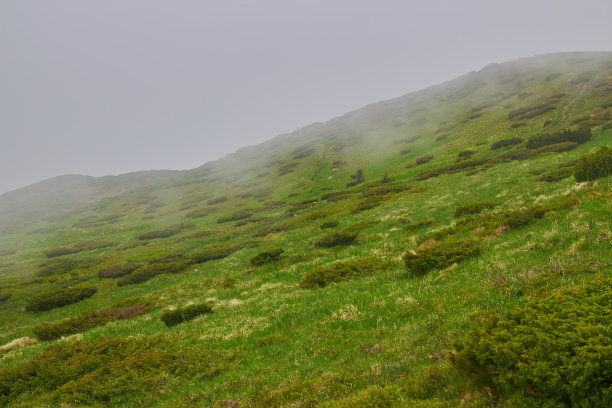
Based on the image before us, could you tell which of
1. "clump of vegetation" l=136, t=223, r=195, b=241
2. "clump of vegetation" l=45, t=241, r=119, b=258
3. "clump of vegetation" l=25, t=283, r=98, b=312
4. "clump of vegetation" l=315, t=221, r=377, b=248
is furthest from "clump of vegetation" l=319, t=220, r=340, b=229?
"clump of vegetation" l=45, t=241, r=119, b=258

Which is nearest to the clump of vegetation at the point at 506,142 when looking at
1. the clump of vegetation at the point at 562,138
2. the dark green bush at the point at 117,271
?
the clump of vegetation at the point at 562,138

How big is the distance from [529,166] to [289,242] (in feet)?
77.0

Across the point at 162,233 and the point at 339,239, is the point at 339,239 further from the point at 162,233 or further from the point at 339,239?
the point at 162,233

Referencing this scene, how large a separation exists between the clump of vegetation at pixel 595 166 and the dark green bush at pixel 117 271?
36.9 metres

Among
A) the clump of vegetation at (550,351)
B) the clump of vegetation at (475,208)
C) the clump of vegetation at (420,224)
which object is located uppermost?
the clump of vegetation at (550,351)

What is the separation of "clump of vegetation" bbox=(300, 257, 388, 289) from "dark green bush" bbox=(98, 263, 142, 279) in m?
23.5

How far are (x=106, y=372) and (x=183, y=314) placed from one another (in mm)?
5321

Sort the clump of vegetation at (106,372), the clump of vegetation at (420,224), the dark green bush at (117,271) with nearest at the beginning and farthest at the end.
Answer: the clump of vegetation at (106,372)
the clump of vegetation at (420,224)
the dark green bush at (117,271)

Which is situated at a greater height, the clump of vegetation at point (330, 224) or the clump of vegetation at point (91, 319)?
the clump of vegetation at point (91, 319)

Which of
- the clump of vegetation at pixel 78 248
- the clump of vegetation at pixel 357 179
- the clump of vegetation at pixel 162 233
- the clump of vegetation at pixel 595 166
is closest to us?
the clump of vegetation at pixel 595 166

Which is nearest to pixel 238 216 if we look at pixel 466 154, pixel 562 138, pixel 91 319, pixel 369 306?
pixel 91 319

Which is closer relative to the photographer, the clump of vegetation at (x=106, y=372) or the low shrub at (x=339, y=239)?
the clump of vegetation at (x=106, y=372)

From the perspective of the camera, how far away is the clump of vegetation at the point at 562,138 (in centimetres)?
3341

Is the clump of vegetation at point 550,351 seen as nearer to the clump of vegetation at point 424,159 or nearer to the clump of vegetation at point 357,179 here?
the clump of vegetation at point 357,179
